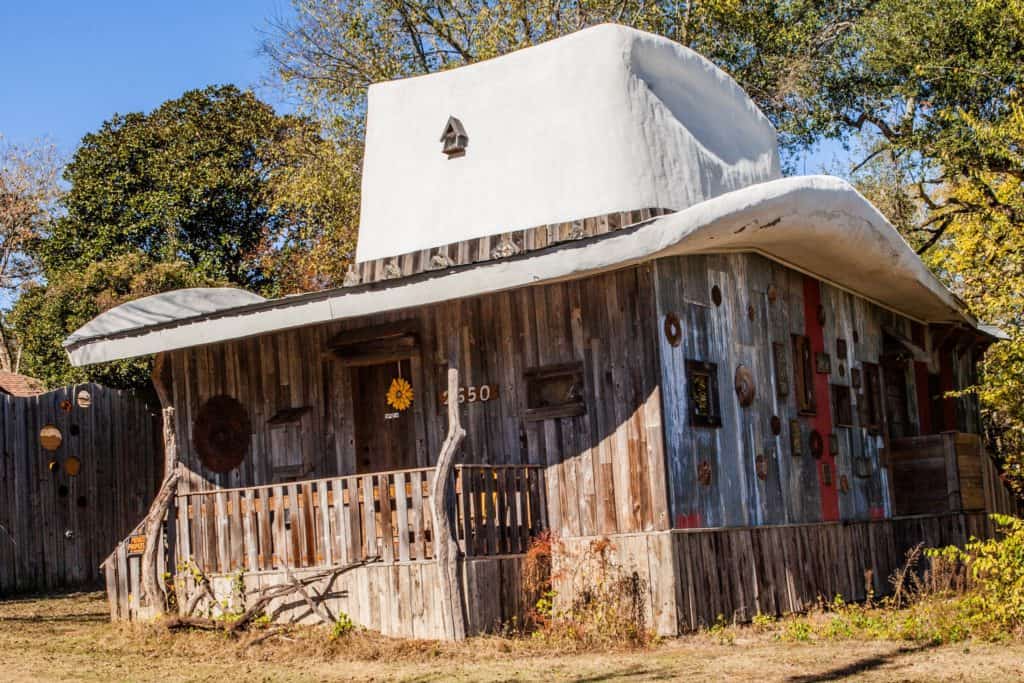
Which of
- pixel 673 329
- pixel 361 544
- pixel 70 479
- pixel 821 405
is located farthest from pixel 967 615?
pixel 70 479

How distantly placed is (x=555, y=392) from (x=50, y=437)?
987 centimetres

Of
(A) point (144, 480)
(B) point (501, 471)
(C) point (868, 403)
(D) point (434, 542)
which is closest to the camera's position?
(D) point (434, 542)

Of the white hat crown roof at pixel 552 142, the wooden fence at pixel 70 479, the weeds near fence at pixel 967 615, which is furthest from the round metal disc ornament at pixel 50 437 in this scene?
the weeds near fence at pixel 967 615

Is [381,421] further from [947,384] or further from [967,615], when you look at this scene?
[947,384]

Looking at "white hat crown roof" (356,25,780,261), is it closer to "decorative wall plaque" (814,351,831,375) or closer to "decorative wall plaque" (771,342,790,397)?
"decorative wall plaque" (771,342,790,397)

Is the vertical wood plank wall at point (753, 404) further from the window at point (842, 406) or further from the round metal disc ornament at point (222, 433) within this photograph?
the round metal disc ornament at point (222, 433)

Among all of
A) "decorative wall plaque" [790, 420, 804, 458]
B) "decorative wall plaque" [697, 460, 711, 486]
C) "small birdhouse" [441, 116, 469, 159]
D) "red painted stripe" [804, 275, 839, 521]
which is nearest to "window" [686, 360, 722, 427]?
"decorative wall plaque" [697, 460, 711, 486]

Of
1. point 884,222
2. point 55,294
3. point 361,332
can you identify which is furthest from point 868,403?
point 55,294

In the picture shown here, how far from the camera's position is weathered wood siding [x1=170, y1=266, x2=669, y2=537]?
12.4 m

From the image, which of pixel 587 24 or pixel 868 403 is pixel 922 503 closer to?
pixel 868 403

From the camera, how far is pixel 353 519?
12.2 meters

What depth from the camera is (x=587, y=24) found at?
26.9 m

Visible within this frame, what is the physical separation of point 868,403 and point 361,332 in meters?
7.32

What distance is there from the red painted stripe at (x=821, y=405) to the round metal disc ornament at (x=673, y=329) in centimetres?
347
